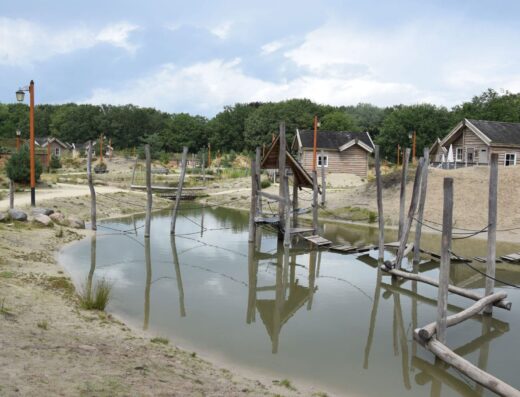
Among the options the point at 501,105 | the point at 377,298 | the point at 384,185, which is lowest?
the point at 377,298

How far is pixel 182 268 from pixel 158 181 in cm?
3161

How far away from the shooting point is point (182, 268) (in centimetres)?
1506

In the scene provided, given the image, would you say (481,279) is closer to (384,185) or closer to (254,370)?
(254,370)

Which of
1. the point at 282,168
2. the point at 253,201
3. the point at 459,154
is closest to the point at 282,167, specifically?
the point at 282,168

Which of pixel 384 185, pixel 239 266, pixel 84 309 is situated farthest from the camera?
pixel 384 185

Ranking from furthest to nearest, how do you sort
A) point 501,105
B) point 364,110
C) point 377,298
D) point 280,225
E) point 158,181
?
point 364,110, point 501,105, point 158,181, point 280,225, point 377,298

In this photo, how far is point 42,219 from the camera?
18.8 m

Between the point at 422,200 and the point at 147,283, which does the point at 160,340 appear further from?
the point at 422,200

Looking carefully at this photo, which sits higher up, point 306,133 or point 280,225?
point 306,133

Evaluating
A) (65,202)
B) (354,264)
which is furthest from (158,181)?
(354,264)

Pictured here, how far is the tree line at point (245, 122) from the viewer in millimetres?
59375

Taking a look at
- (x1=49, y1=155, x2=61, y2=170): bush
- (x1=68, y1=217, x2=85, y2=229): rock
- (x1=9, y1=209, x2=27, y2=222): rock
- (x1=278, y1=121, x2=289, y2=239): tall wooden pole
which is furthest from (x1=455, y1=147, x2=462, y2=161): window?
(x1=49, y1=155, x2=61, y2=170): bush

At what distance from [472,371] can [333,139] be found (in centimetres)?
4105

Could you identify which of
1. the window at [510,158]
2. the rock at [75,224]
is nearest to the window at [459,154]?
the window at [510,158]
